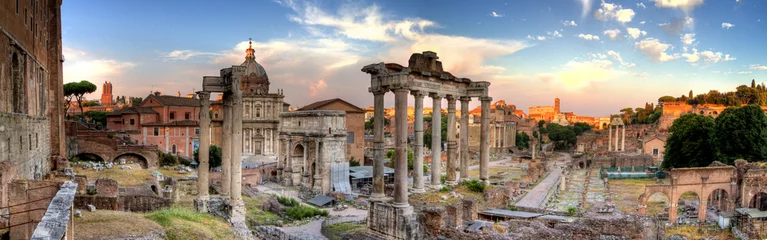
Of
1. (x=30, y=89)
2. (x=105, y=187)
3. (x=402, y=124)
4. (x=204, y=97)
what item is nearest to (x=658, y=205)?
(x=402, y=124)

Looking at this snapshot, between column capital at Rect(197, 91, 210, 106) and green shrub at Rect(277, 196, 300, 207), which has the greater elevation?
column capital at Rect(197, 91, 210, 106)

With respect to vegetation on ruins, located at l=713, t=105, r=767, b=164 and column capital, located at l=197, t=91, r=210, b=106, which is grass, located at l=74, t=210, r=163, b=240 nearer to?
column capital, located at l=197, t=91, r=210, b=106

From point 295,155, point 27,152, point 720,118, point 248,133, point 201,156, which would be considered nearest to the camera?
point 201,156

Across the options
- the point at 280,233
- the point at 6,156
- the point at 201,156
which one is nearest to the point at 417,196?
the point at 280,233

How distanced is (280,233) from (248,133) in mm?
31647

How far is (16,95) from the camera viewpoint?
21.0m

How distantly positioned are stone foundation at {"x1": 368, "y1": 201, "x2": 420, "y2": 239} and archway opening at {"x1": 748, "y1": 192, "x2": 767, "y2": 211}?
2271 cm

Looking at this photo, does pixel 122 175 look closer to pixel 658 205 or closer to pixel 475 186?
pixel 475 186

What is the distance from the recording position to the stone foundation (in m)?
15.3

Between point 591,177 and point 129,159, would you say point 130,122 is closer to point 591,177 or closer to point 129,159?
point 129,159

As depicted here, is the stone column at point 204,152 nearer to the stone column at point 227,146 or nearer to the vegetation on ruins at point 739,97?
the stone column at point 227,146

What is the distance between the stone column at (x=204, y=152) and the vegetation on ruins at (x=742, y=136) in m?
40.3

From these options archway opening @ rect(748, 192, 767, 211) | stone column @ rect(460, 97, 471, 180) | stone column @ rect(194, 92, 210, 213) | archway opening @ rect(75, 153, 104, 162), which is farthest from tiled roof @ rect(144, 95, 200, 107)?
archway opening @ rect(748, 192, 767, 211)

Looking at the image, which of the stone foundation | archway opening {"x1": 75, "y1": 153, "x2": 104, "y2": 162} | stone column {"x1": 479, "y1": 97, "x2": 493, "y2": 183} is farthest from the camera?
archway opening {"x1": 75, "y1": 153, "x2": 104, "y2": 162}
